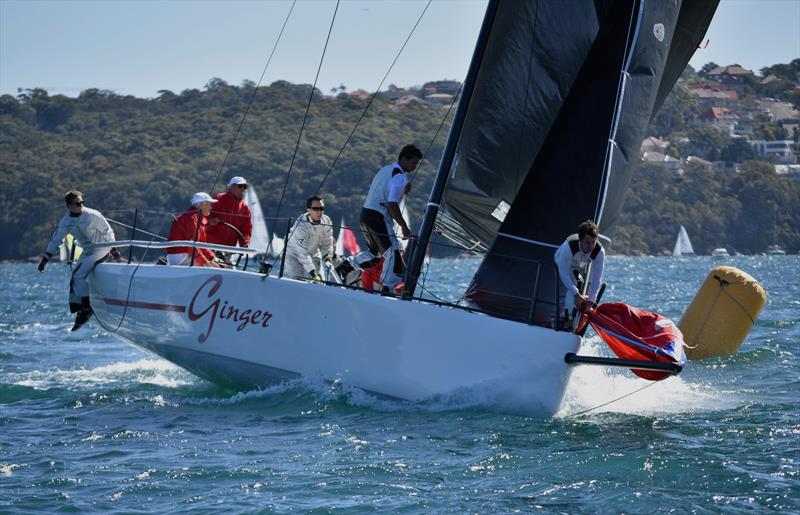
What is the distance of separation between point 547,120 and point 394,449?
302 centimetres

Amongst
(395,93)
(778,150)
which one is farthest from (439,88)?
(778,150)

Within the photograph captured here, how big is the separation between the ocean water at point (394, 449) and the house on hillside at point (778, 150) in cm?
9113

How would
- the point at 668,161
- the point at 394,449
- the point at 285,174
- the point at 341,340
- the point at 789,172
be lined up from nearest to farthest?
the point at 394,449, the point at 341,340, the point at 285,174, the point at 789,172, the point at 668,161

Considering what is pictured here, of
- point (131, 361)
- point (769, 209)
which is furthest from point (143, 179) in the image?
point (131, 361)

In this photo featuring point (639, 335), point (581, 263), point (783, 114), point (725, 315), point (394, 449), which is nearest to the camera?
point (394, 449)

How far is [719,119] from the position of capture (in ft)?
356

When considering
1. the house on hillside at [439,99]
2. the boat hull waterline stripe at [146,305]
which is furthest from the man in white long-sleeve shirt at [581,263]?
the house on hillside at [439,99]

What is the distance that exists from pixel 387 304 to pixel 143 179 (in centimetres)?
7800

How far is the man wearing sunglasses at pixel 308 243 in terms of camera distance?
8688 millimetres

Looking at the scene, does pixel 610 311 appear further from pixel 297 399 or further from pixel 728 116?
pixel 728 116

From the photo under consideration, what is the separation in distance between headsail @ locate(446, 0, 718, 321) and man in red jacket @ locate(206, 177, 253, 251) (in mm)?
1960

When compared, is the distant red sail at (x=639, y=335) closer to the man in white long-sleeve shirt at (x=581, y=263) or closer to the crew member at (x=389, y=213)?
the man in white long-sleeve shirt at (x=581, y=263)

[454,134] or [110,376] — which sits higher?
[454,134]

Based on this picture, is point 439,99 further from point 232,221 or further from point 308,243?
point 308,243
